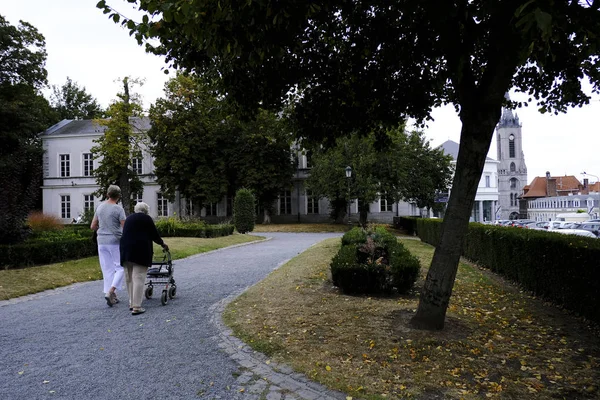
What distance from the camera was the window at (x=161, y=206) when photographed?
47.0 m

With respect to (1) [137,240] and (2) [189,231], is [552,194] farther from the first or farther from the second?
(1) [137,240]

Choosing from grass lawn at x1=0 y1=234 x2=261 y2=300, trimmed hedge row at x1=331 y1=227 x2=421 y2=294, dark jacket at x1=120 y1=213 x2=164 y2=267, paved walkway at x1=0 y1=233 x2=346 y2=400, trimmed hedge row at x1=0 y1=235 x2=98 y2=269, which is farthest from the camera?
trimmed hedge row at x1=0 y1=235 x2=98 y2=269

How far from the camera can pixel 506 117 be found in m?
104

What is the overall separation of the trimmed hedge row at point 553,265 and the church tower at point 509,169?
10532 centimetres

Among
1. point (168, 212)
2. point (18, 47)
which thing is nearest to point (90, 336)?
point (18, 47)

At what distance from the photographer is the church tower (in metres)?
107

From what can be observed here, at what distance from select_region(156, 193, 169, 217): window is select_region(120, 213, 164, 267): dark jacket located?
41823 mm

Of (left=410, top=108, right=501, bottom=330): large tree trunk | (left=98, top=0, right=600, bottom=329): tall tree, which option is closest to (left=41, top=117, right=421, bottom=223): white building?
(left=98, top=0, right=600, bottom=329): tall tree

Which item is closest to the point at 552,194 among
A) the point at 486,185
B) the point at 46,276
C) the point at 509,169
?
the point at 509,169

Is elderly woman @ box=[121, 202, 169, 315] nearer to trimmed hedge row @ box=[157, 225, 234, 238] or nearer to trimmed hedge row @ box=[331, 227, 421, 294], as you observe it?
trimmed hedge row @ box=[331, 227, 421, 294]

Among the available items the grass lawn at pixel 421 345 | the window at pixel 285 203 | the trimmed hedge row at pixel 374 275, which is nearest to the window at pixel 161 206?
the window at pixel 285 203

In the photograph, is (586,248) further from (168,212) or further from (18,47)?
(168,212)

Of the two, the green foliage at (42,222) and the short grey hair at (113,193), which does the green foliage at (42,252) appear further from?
the green foliage at (42,222)

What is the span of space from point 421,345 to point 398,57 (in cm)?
498
